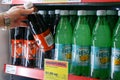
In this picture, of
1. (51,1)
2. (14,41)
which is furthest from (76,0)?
(14,41)

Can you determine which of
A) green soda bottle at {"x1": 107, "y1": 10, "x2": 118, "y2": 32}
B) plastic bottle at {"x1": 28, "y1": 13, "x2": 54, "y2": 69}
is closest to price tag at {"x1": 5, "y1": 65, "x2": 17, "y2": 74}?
plastic bottle at {"x1": 28, "y1": 13, "x2": 54, "y2": 69}

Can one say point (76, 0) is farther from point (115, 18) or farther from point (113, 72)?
point (113, 72)

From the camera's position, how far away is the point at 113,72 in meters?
1.07

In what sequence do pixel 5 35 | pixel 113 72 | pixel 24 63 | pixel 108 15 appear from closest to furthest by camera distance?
1. pixel 113 72
2. pixel 108 15
3. pixel 24 63
4. pixel 5 35

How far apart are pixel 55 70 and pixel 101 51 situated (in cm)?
25

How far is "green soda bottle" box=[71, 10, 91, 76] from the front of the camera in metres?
1.16

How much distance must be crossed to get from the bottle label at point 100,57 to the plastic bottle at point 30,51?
A: 42cm

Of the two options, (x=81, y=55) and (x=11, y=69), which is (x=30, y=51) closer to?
(x=11, y=69)

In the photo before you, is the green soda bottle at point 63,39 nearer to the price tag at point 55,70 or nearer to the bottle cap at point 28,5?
the price tag at point 55,70

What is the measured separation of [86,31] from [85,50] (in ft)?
0.35

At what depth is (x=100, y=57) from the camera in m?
1.10

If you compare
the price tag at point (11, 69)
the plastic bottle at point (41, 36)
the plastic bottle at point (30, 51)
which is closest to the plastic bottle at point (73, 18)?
A: the plastic bottle at point (41, 36)

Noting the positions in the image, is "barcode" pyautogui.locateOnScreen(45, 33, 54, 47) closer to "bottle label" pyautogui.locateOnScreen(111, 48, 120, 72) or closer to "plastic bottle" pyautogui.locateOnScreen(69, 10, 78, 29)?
"plastic bottle" pyautogui.locateOnScreen(69, 10, 78, 29)

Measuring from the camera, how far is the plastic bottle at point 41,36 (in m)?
1.25
